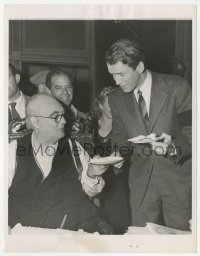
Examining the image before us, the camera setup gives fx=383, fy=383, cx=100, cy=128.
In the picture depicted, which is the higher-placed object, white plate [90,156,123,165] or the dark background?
the dark background

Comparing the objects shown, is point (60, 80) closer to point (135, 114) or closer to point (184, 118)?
point (135, 114)

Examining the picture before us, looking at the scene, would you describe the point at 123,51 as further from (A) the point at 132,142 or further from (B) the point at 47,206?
(B) the point at 47,206

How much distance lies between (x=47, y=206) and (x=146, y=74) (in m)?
0.59

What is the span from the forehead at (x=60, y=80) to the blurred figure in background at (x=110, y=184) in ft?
0.43

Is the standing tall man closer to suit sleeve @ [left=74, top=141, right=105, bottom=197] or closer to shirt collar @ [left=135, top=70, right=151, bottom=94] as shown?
shirt collar @ [left=135, top=70, right=151, bottom=94]

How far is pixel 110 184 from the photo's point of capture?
1.37 m

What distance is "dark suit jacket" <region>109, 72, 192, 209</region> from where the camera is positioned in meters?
1.36

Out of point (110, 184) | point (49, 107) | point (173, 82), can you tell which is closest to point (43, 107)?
point (49, 107)

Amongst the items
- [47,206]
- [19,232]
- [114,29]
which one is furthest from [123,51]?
[19,232]

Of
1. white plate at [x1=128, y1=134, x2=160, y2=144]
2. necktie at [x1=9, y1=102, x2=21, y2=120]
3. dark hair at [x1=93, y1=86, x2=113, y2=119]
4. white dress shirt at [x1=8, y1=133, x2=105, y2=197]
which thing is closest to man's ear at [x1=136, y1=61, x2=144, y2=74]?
dark hair at [x1=93, y1=86, x2=113, y2=119]

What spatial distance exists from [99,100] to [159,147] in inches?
10.7

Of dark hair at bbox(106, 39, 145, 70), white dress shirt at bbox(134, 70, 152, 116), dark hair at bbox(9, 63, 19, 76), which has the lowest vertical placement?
white dress shirt at bbox(134, 70, 152, 116)

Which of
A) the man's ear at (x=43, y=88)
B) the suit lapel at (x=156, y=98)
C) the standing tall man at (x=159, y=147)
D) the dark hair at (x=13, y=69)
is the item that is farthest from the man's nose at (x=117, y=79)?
the dark hair at (x=13, y=69)

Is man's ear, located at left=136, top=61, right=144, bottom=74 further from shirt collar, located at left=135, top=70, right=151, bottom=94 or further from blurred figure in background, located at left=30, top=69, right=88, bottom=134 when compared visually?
blurred figure in background, located at left=30, top=69, right=88, bottom=134
